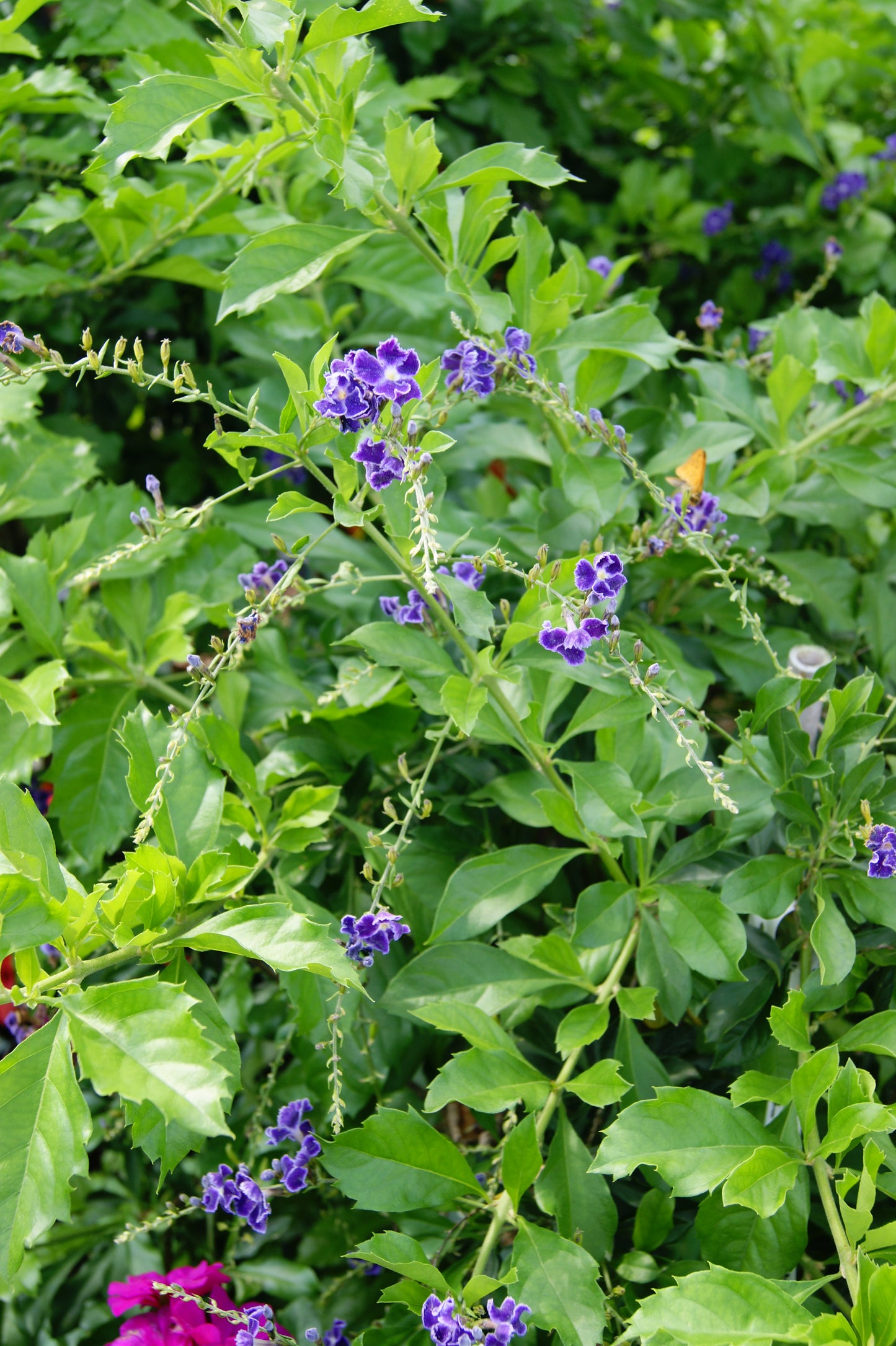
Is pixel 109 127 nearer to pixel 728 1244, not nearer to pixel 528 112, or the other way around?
pixel 728 1244

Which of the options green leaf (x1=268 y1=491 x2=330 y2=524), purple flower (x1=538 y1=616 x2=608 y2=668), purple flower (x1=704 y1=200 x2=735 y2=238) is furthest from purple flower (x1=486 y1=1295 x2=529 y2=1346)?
purple flower (x1=704 y1=200 x2=735 y2=238)

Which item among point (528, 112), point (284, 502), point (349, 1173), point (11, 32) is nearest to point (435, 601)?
point (284, 502)

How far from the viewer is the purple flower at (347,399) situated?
33.3 inches

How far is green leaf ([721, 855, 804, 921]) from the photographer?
98 cm

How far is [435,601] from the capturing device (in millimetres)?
925

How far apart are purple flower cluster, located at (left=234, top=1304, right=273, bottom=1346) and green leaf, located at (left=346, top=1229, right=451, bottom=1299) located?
0.44 ft

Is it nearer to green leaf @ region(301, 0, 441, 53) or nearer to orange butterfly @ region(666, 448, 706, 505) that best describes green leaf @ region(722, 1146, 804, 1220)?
orange butterfly @ region(666, 448, 706, 505)

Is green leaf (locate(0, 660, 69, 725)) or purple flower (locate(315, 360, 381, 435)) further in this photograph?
green leaf (locate(0, 660, 69, 725))

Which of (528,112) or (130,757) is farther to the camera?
(528,112)

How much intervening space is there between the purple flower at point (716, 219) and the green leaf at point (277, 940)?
1764 mm

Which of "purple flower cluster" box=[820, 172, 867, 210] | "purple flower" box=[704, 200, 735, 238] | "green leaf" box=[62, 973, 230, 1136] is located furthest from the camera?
"purple flower" box=[704, 200, 735, 238]

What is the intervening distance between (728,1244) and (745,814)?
Result: 35cm

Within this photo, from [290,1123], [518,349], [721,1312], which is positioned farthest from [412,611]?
[721,1312]

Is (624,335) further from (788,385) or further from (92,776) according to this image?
(92,776)
